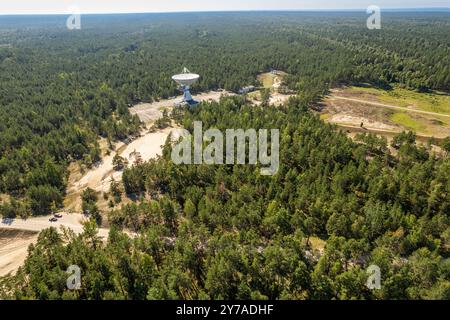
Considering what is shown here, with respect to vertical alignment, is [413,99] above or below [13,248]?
above

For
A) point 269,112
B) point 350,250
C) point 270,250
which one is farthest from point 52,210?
point 269,112

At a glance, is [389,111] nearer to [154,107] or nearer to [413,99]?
[413,99]

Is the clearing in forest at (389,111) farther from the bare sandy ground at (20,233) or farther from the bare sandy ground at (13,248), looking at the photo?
the bare sandy ground at (13,248)

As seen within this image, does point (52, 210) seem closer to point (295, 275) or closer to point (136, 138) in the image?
point (136, 138)

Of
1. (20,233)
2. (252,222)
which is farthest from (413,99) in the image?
(20,233)

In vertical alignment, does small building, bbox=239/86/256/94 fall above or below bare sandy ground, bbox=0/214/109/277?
above

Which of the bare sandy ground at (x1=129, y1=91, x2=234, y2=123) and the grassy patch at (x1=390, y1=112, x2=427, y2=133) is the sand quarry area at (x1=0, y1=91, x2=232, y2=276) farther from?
the grassy patch at (x1=390, y1=112, x2=427, y2=133)

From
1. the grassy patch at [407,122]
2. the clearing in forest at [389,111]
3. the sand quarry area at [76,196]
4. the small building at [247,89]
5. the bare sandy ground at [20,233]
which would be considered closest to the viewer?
the bare sandy ground at [20,233]

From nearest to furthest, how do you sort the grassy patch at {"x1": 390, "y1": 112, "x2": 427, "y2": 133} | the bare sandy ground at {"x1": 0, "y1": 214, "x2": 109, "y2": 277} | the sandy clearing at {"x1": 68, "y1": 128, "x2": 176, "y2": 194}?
the bare sandy ground at {"x1": 0, "y1": 214, "x2": 109, "y2": 277} → the sandy clearing at {"x1": 68, "y1": 128, "x2": 176, "y2": 194} → the grassy patch at {"x1": 390, "y1": 112, "x2": 427, "y2": 133}

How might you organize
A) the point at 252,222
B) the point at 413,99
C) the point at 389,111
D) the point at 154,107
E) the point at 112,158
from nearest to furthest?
the point at 252,222
the point at 112,158
the point at 389,111
the point at 413,99
the point at 154,107

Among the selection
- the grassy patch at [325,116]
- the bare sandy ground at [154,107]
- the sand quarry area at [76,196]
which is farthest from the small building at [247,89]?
the sand quarry area at [76,196]

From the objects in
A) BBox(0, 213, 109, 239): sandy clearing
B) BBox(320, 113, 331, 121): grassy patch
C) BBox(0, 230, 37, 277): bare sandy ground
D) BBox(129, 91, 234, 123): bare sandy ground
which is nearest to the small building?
BBox(129, 91, 234, 123): bare sandy ground
